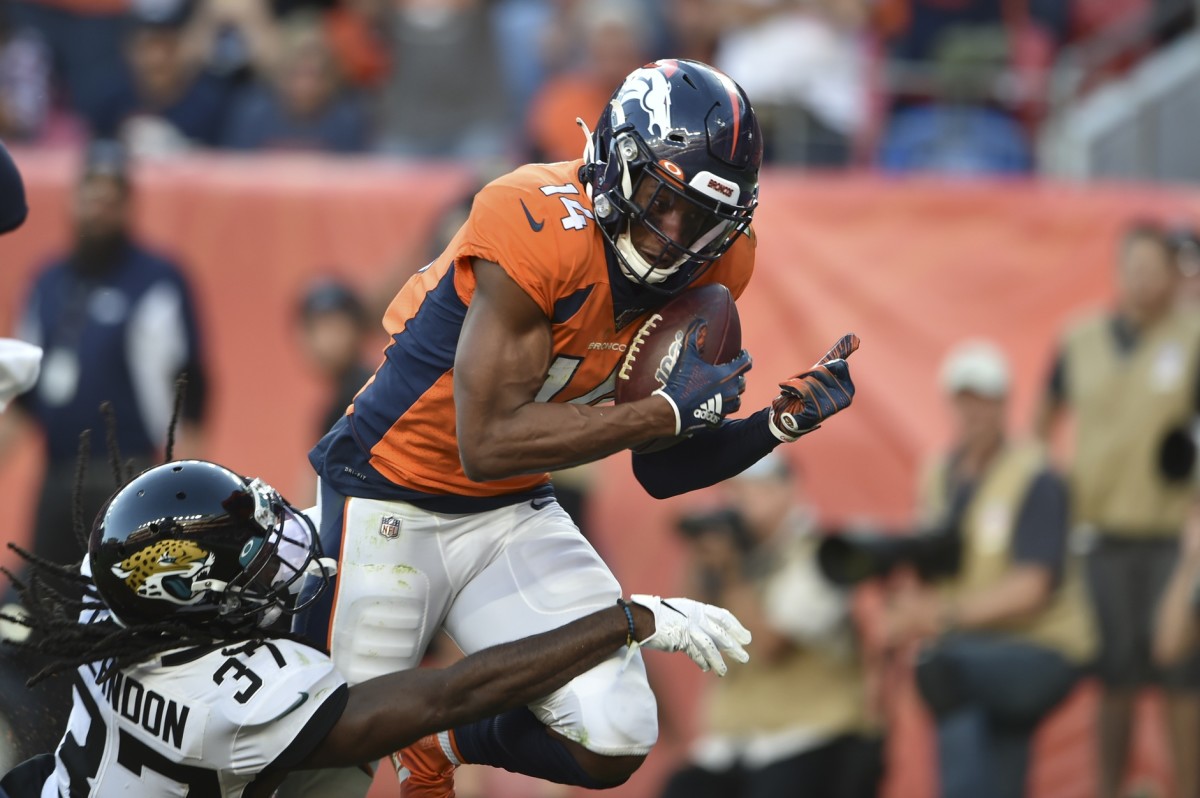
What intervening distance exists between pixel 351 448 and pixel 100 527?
69 cm

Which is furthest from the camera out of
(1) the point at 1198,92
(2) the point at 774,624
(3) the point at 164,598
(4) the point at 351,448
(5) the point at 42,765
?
(1) the point at 1198,92

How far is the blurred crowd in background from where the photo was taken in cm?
920

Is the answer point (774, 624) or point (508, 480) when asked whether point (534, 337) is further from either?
point (774, 624)

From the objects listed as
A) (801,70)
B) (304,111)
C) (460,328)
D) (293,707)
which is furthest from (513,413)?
(304,111)

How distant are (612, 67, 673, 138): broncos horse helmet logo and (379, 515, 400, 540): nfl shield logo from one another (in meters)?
1.03

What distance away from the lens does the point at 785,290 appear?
26.9 feet

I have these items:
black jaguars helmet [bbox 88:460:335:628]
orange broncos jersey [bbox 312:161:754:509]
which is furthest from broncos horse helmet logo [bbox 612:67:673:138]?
black jaguars helmet [bbox 88:460:335:628]

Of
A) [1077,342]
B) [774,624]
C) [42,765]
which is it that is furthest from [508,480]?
[1077,342]

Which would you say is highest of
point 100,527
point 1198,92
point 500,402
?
point 1198,92

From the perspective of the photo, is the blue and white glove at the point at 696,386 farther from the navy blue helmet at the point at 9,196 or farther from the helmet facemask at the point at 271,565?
the navy blue helmet at the point at 9,196

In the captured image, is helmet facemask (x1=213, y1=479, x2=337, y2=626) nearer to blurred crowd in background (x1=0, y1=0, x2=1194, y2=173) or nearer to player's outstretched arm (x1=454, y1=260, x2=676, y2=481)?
player's outstretched arm (x1=454, y1=260, x2=676, y2=481)

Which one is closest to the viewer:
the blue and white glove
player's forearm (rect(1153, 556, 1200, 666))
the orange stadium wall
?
the blue and white glove

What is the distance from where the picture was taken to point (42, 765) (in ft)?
13.3

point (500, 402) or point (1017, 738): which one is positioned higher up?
point (500, 402)
